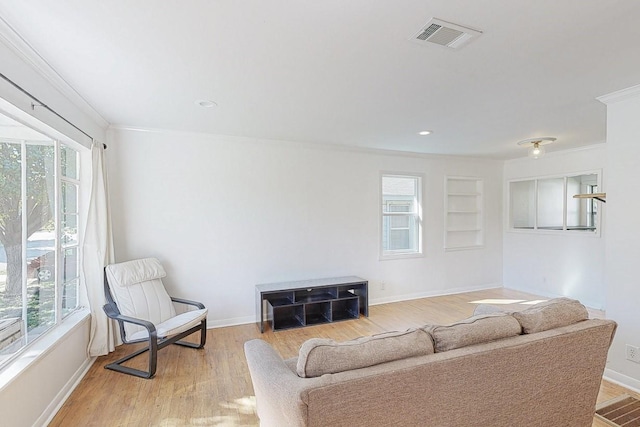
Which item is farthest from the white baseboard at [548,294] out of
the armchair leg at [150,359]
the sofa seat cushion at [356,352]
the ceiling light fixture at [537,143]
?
the armchair leg at [150,359]

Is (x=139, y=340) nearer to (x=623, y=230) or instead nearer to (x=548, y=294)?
(x=623, y=230)

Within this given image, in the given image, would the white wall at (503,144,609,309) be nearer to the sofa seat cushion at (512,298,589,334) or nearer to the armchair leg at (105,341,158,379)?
the sofa seat cushion at (512,298,589,334)

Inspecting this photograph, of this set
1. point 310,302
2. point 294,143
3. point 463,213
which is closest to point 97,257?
point 310,302

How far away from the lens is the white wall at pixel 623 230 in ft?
8.39

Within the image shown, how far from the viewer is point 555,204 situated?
534 centimetres

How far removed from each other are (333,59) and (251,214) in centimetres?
259

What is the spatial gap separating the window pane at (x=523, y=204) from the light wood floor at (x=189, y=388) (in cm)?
357

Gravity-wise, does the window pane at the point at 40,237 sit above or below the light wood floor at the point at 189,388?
above

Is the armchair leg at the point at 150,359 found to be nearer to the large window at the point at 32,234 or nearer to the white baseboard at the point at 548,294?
the large window at the point at 32,234

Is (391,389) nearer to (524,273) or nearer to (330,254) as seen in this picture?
(330,254)

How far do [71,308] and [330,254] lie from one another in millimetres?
3078

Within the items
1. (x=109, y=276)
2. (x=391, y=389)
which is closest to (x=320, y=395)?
(x=391, y=389)

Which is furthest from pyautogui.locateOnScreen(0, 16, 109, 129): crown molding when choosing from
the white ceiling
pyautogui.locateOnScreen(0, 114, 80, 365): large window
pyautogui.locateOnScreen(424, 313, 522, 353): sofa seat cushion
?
pyautogui.locateOnScreen(424, 313, 522, 353): sofa seat cushion

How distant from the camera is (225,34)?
176 centimetres
